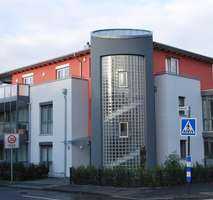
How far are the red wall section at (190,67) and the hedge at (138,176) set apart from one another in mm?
9903

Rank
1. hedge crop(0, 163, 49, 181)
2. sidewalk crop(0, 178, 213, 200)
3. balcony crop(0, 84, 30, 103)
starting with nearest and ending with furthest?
sidewalk crop(0, 178, 213, 200) → hedge crop(0, 163, 49, 181) → balcony crop(0, 84, 30, 103)

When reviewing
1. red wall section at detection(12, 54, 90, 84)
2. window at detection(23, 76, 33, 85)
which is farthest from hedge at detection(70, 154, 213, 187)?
window at detection(23, 76, 33, 85)

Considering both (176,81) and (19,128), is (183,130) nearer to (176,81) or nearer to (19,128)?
(176,81)

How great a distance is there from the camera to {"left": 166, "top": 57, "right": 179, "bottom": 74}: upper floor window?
121 ft

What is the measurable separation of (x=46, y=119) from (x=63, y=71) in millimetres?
5042

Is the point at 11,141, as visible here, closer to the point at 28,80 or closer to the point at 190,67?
the point at 28,80

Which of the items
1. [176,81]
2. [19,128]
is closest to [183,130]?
[176,81]

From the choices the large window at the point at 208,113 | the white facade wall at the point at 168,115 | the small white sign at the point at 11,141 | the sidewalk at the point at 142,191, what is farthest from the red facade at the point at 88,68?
the sidewalk at the point at 142,191

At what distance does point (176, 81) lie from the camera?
33281mm

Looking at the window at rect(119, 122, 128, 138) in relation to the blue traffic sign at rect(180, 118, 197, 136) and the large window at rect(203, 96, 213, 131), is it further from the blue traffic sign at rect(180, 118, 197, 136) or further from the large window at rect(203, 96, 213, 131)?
the blue traffic sign at rect(180, 118, 197, 136)

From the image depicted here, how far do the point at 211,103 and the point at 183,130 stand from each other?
1485cm

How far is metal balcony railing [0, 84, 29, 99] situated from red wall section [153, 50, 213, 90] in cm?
996

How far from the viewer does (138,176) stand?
80.5 ft

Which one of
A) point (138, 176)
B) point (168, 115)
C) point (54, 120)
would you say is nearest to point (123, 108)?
point (168, 115)
